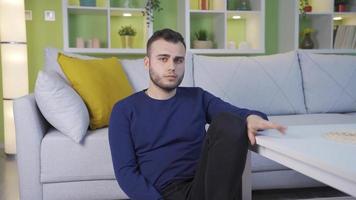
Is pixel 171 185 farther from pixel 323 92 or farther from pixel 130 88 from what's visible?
pixel 323 92

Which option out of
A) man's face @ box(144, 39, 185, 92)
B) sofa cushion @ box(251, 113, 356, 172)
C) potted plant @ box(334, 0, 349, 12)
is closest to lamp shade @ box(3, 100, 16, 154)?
sofa cushion @ box(251, 113, 356, 172)

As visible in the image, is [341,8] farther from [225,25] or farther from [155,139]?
[155,139]

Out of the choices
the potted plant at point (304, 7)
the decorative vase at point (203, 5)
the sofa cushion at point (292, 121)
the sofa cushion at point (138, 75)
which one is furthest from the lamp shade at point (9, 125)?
the potted plant at point (304, 7)

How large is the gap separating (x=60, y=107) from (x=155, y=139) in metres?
0.75

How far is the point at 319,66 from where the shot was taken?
2.71 m

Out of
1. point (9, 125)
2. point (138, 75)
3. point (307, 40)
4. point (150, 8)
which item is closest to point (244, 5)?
point (307, 40)

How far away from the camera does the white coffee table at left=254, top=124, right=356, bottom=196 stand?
705 millimetres

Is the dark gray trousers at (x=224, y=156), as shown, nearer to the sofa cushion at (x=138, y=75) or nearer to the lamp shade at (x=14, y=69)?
the sofa cushion at (x=138, y=75)

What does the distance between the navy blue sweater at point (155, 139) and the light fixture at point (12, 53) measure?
2.11 meters

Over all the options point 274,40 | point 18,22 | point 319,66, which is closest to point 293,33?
point 274,40

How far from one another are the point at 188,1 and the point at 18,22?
4.86 ft

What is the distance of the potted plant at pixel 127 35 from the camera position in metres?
3.58

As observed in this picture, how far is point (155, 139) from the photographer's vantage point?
1277 mm

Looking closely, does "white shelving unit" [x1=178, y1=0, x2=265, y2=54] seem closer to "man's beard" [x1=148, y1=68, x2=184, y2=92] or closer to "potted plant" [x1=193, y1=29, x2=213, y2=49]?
"potted plant" [x1=193, y1=29, x2=213, y2=49]
